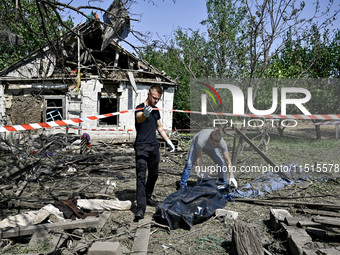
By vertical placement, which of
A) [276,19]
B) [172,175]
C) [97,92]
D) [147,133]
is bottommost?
[172,175]

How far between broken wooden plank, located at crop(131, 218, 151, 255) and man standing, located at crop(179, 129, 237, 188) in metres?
2.10

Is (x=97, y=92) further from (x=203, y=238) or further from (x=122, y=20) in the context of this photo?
(x=203, y=238)

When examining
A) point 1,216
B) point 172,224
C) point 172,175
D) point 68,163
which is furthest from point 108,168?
point 172,224

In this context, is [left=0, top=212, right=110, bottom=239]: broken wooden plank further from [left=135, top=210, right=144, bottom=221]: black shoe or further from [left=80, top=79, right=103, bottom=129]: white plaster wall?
[left=80, top=79, right=103, bottom=129]: white plaster wall

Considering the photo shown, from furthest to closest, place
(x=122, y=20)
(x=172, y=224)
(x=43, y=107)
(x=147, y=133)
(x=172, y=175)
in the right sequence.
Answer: (x=43, y=107) → (x=172, y=175) → (x=122, y=20) → (x=147, y=133) → (x=172, y=224)

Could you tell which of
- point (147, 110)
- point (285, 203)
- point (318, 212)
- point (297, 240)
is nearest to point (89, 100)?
point (147, 110)

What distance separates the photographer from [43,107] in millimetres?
14219

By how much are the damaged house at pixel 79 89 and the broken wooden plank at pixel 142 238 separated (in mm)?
9889

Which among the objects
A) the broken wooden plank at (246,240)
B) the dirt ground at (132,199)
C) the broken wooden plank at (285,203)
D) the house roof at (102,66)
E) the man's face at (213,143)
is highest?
the house roof at (102,66)

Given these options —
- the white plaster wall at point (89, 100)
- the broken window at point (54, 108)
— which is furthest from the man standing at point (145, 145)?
the broken window at point (54, 108)

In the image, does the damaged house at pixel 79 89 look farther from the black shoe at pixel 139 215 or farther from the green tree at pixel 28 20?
the black shoe at pixel 139 215

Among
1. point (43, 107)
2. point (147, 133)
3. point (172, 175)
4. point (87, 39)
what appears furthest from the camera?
point (87, 39)

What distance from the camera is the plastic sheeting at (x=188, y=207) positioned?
167 inches

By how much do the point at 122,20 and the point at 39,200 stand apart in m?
3.60
